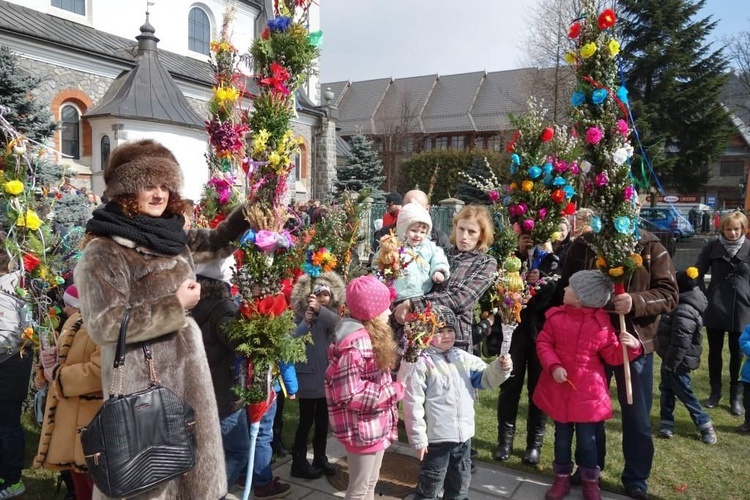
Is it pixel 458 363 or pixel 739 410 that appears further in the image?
pixel 739 410

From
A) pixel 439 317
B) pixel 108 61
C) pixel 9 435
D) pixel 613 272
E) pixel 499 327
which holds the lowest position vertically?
pixel 9 435

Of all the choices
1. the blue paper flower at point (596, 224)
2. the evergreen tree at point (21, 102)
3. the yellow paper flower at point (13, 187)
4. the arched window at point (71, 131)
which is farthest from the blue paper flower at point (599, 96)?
the arched window at point (71, 131)

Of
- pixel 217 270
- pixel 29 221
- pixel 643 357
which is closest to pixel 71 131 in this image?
pixel 29 221

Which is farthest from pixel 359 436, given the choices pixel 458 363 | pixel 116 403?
pixel 116 403

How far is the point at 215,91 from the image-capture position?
4.68 metres

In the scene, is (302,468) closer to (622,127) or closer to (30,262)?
(30,262)

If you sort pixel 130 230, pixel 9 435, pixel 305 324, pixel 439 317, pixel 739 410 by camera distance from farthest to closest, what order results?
1. pixel 739 410
2. pixel 305 324
3. pixel 9 435
4. pixel 439 317
5. pixel 130 230

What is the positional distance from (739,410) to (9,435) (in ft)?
22.1

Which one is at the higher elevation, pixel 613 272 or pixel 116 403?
pixel 613 272

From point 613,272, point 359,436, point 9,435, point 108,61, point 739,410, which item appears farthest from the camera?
point 108,61

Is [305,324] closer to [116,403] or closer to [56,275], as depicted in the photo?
[56,275]

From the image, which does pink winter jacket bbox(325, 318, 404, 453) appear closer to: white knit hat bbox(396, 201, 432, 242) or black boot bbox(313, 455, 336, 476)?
white knit hat bbox(396, 201, 432, 242)

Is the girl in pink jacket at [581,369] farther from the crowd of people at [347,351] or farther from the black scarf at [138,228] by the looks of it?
the black scarf at [138,228]

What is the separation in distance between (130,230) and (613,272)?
9.51 feet
